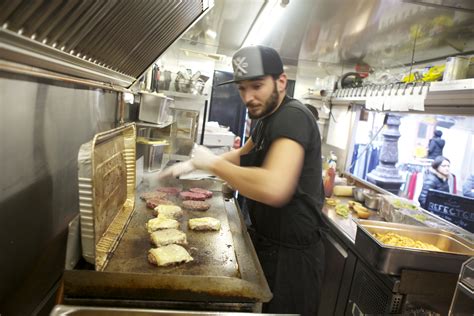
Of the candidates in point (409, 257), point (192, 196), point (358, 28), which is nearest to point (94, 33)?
point (192, 196)

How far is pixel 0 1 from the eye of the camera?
2.18ft

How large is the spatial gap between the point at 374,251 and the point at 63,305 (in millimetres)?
1722

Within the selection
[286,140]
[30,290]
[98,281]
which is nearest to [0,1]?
[98,281]

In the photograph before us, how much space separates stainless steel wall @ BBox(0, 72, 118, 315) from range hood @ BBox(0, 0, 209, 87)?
0.13 m

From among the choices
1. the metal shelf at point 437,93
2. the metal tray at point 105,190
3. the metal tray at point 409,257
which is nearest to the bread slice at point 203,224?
the metal tray at point 105,190

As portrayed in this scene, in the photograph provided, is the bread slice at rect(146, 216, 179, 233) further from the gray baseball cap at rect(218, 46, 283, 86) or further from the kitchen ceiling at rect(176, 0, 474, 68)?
the kitchen ceiling at rect(176, 0, 474, 68)

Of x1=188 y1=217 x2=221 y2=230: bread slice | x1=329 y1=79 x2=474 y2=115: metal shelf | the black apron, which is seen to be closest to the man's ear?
the black apron

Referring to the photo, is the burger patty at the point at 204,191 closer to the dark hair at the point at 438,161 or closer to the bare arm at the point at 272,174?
the bare arm at the point at 272,174

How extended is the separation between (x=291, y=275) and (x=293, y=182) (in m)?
0.63

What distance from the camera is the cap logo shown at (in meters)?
1.69

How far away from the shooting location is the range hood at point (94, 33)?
75cm

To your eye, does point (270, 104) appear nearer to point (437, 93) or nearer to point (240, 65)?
point (240, 65)

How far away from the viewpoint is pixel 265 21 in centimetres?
287

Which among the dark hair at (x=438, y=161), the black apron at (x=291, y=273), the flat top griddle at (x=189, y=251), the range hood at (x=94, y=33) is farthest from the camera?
the dark hair at (x=438, y=161)
